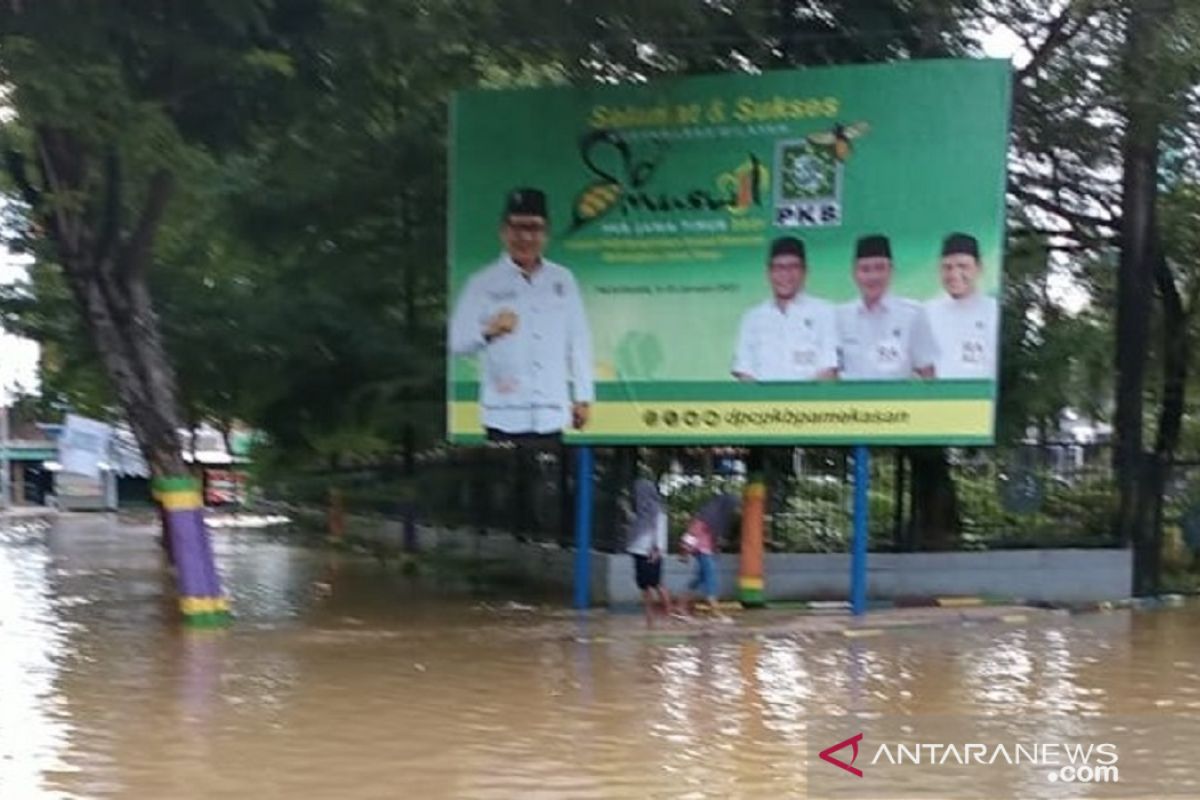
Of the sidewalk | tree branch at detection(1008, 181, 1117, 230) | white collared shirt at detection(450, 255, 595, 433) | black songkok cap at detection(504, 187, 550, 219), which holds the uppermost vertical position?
tree branch at detection(1008, 181, 1117, 230)

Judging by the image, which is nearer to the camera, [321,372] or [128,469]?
[321,372]

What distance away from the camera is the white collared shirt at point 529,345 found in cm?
1514

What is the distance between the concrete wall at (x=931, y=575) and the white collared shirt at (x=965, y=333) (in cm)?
304

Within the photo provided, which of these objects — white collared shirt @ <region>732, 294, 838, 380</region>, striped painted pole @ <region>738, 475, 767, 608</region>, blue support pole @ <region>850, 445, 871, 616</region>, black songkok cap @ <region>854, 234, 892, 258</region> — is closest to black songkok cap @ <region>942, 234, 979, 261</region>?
black songkok cap @ <region>854, 234, 892, 258</region>

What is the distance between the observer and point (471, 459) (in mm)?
20266

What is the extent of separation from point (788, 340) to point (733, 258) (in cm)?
96

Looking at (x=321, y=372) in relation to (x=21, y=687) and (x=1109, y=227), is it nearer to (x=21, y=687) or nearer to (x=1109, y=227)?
(x=21, y=687)

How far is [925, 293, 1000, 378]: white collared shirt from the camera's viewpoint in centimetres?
1426

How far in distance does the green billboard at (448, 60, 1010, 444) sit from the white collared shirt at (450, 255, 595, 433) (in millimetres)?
20

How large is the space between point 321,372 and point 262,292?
5.18 feet

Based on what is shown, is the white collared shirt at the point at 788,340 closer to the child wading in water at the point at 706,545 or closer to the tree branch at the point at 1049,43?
the child wading in water at the point at 706,545

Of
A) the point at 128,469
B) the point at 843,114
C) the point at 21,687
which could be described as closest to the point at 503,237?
the point at 843,114

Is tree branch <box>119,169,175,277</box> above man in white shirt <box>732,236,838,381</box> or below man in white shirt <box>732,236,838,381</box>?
above

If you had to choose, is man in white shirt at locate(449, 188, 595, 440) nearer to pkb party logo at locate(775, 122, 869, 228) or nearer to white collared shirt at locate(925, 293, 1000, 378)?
pkb party logo at locate(775, 122, 869, 228)
